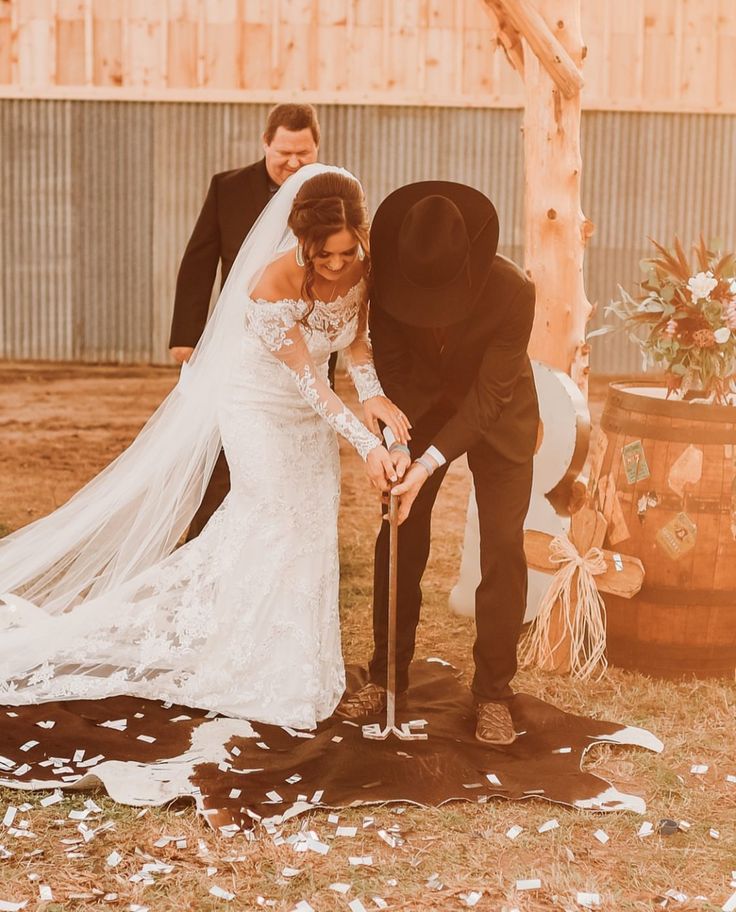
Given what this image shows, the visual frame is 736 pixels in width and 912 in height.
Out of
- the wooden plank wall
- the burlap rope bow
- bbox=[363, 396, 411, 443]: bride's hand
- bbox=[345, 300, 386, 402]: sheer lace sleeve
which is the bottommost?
the burlap rope bow

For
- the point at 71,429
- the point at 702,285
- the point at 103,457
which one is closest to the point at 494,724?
the point at 702,285

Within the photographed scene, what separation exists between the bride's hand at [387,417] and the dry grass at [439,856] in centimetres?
104

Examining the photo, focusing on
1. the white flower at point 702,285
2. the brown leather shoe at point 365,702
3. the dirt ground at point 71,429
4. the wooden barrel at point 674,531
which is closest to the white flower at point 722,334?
the white flower at point 702,285

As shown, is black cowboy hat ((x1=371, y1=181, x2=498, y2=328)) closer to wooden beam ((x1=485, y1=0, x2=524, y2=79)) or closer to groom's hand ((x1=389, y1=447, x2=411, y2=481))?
groom's hand ((x1=389, y1=447, x2=411, y2=481))

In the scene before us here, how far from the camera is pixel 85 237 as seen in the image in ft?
33.2

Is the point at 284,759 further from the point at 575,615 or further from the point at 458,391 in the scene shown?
the point at 575,615

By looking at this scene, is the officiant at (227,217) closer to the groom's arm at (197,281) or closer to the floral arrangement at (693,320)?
the groom's arm at (197,281)

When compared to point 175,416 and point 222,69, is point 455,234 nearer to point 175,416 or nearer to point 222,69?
point 175,416

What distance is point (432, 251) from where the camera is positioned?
9.66 feet

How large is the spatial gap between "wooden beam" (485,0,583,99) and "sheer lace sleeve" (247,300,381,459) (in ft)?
5.76

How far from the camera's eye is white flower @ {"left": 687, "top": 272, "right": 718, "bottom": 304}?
399cm

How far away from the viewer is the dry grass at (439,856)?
2.57m

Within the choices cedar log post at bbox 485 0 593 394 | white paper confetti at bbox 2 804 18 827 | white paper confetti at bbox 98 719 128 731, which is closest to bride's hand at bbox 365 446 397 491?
white paper confetti at bbox 98 719 128 731

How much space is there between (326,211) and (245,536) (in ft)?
3.62
